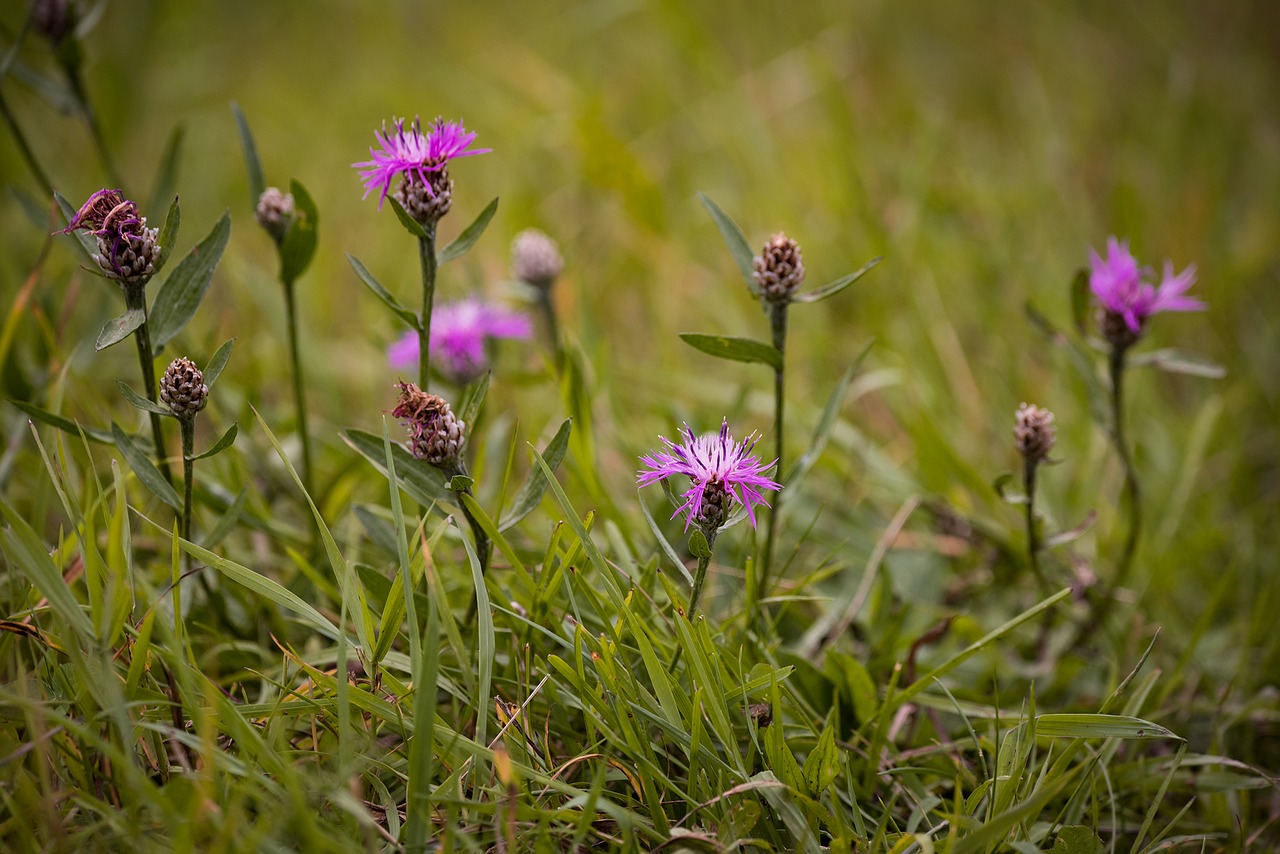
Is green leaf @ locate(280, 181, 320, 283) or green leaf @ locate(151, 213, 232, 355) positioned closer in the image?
green leaf @ locate(151, 213, 232, 355)

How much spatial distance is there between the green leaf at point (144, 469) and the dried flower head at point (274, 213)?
0.45 meters

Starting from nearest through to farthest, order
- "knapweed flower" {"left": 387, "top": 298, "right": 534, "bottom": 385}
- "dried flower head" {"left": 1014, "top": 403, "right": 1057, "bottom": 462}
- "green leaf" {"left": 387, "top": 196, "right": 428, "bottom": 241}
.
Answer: "green leaf" {"left": 387, "top": 196, "right": 428, "bottom": 241}
"dried flower head" {"left": 1014, "top": 403, "right": 1057, "bottom": 462}
"knapweed flower" {"left": 387, "top": 298, "right": 534, "bottom": 385}

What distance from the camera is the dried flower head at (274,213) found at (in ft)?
4.93

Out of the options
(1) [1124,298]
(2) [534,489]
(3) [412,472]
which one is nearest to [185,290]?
(3) [412,472]

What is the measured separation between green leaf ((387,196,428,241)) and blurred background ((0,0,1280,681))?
0.67 meters

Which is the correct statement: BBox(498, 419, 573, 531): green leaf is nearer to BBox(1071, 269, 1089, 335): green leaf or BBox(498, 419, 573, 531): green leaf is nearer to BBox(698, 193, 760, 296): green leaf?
BBox(698, 193, 760, 296): green leaf

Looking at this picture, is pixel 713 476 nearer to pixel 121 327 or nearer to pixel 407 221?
pixel 407 221

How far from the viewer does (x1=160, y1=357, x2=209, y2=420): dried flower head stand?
115 centimetres

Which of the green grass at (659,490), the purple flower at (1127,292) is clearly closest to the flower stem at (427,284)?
the green grass at (659,490)

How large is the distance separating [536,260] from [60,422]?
3.26ft

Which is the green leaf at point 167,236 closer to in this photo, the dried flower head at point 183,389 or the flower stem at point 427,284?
the dried flower head at point 183,389

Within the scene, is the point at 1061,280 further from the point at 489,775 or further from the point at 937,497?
the point at 489,775

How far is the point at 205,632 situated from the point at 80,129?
2.89m

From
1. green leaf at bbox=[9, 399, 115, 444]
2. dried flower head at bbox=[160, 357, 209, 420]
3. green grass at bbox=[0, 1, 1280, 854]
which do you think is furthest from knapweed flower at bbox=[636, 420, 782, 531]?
green leaf at bbox=[9, 399, 115, 444]
